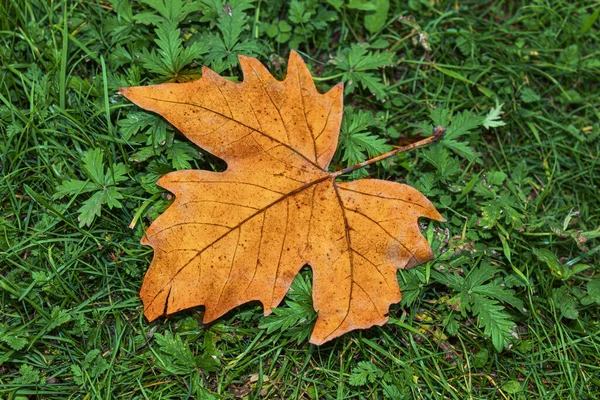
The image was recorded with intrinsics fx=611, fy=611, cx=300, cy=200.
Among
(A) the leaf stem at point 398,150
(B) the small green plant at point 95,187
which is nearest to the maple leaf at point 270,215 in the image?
(A) the leaf stem at point 398,150

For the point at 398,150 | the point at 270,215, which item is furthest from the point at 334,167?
the point at 270,215

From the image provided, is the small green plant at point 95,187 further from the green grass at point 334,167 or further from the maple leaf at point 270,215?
the maple leaf at point 270,215

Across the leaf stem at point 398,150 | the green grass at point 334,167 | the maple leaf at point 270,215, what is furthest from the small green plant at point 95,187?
the leaf stem at point 398,150

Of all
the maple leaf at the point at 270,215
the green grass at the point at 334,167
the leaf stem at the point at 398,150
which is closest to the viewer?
the maple leaf at the point at 270,215

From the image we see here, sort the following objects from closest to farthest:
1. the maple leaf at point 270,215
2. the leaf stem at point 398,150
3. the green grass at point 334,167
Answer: the maple leaf at point 270,215
the green grass at point 334,167
the leaf stem at point 398,150

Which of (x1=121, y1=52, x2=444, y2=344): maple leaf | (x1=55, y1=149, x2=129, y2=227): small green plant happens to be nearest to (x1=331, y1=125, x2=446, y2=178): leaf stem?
(x1=121, y1=52, x2=444, y2=344): maple leaf

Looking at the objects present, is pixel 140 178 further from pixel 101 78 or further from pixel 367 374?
pixel 367 374

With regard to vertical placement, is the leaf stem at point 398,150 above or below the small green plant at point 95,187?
above

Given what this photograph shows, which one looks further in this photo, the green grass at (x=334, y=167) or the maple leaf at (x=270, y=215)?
the green grass at (x=334, y=167)
